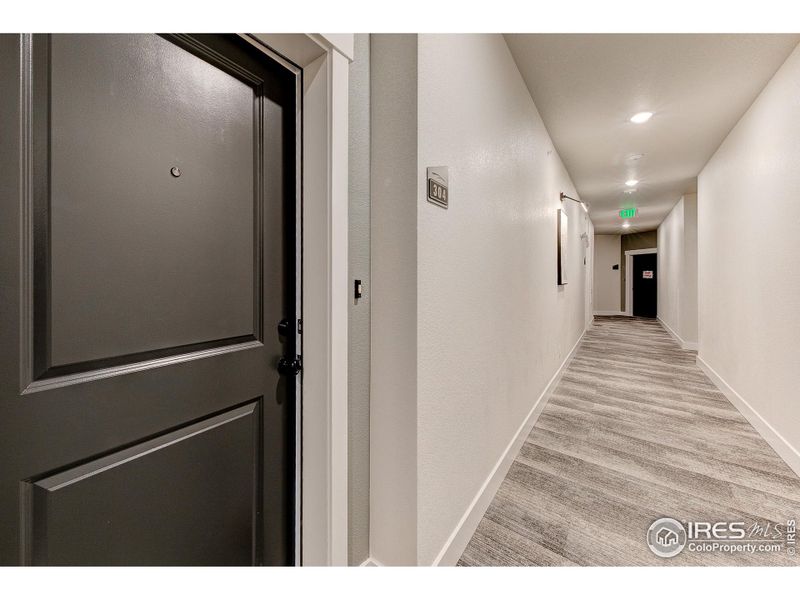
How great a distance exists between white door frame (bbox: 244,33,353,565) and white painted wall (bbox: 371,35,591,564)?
0.16 meters

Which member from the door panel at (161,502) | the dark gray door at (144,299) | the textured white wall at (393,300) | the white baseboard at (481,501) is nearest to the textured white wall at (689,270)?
the white baseboard at (481,501)

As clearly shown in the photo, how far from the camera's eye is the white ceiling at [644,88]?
7.19 ft

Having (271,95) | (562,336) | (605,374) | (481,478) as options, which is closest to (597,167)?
(562,336)

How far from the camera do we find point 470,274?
160cm

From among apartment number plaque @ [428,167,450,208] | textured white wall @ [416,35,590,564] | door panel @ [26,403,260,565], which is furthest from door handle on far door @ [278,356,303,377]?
apartment number plaque @ [428,167,450,208]

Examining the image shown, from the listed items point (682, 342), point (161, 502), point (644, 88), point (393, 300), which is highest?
point (644, 88)

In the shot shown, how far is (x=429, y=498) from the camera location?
127 cm

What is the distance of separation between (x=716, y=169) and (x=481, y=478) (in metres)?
4.45

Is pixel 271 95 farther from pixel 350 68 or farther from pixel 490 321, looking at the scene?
pixel 490 321

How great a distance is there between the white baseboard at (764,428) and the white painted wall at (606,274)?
25.5ft

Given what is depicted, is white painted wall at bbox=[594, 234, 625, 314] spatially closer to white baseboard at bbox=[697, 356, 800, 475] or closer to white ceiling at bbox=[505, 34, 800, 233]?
white ceiling at bbox=[505, 34, 800, 233]

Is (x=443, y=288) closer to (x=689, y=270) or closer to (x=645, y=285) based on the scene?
(x=689, y=270)

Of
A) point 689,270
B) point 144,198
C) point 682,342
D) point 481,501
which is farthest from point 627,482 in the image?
point 689,270

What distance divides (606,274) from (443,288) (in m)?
11.5
